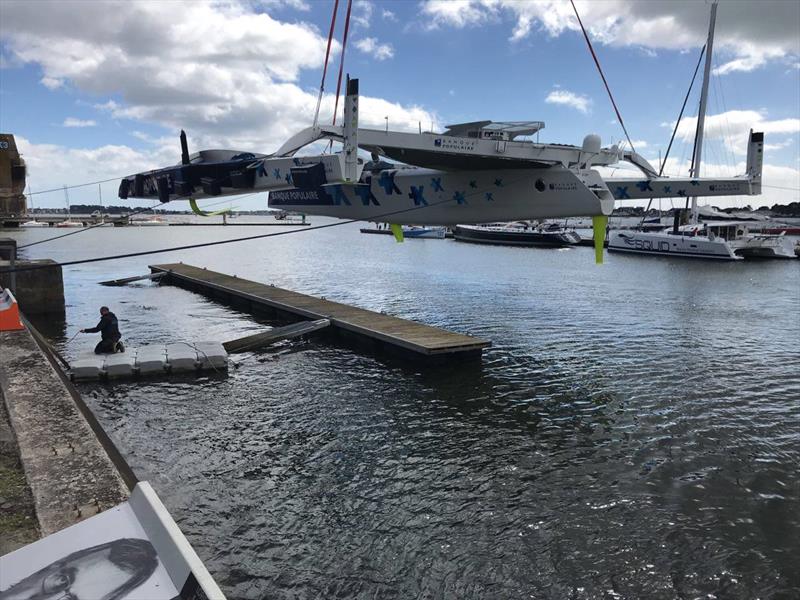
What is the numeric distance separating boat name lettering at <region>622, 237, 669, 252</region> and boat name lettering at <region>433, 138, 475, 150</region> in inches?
2356

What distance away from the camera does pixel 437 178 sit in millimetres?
16984

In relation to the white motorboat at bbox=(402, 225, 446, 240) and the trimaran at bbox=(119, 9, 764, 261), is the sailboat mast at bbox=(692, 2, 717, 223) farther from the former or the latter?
the white motorboat at bbox=(402, 225, 446, 240)

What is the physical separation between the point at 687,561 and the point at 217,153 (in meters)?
15.0

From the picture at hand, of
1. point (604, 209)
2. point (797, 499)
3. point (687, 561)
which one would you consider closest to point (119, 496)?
point (687, 561)

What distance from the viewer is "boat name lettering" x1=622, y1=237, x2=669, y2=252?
66.1m

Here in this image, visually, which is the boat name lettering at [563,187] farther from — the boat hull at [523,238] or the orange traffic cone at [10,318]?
the boat hull at [523,238]

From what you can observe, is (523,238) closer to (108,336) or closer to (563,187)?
(563,187)

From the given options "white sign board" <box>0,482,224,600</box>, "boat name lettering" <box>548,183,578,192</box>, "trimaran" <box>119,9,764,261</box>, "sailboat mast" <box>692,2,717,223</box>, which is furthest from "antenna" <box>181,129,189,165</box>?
"sailboat mast" <box>692,2,717,223</box>

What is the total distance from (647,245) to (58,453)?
Answer: 7100 cm

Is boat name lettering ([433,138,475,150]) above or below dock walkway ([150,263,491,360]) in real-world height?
above

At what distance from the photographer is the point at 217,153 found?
53.0ft

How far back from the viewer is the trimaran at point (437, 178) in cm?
1348

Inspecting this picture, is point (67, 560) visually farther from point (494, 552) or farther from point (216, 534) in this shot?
point (494, 552)

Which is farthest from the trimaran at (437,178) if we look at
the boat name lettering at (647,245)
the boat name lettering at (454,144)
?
the boat name lettering at (647,245)
